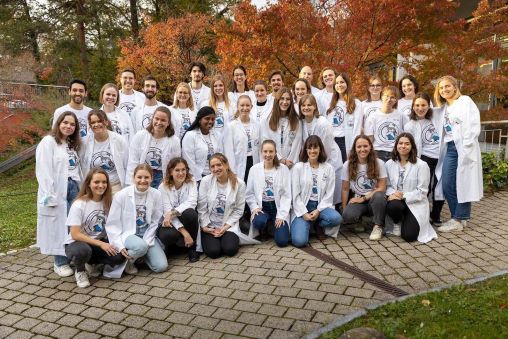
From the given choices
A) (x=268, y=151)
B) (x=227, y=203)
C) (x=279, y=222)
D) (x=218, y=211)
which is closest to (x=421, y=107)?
(x=268, y=151)

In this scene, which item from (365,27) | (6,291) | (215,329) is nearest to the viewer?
(215,329)

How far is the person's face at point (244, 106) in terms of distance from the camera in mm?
6043

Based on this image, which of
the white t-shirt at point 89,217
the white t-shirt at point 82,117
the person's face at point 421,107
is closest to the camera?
the white t-shirt at point 89,217

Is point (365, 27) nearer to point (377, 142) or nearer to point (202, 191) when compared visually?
point (377, 142)

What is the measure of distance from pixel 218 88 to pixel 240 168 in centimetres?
122

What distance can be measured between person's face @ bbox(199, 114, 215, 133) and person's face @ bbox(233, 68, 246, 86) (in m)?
1.28

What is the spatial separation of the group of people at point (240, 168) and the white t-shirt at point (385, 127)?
2cm

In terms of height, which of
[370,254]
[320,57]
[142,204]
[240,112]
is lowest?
[370,254]

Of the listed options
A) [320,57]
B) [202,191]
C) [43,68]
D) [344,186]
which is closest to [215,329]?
[202,191]

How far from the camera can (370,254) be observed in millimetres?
5133

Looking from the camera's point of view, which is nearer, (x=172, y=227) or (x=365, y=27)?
(x=172, y=227)

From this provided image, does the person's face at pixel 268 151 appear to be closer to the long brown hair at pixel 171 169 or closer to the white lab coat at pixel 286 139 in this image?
the white lab coat at pixel 286 139

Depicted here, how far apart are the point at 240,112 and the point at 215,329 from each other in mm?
3322

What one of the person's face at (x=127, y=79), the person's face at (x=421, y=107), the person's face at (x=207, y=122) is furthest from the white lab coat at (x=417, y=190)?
the person's face at (x=127, y=79)
